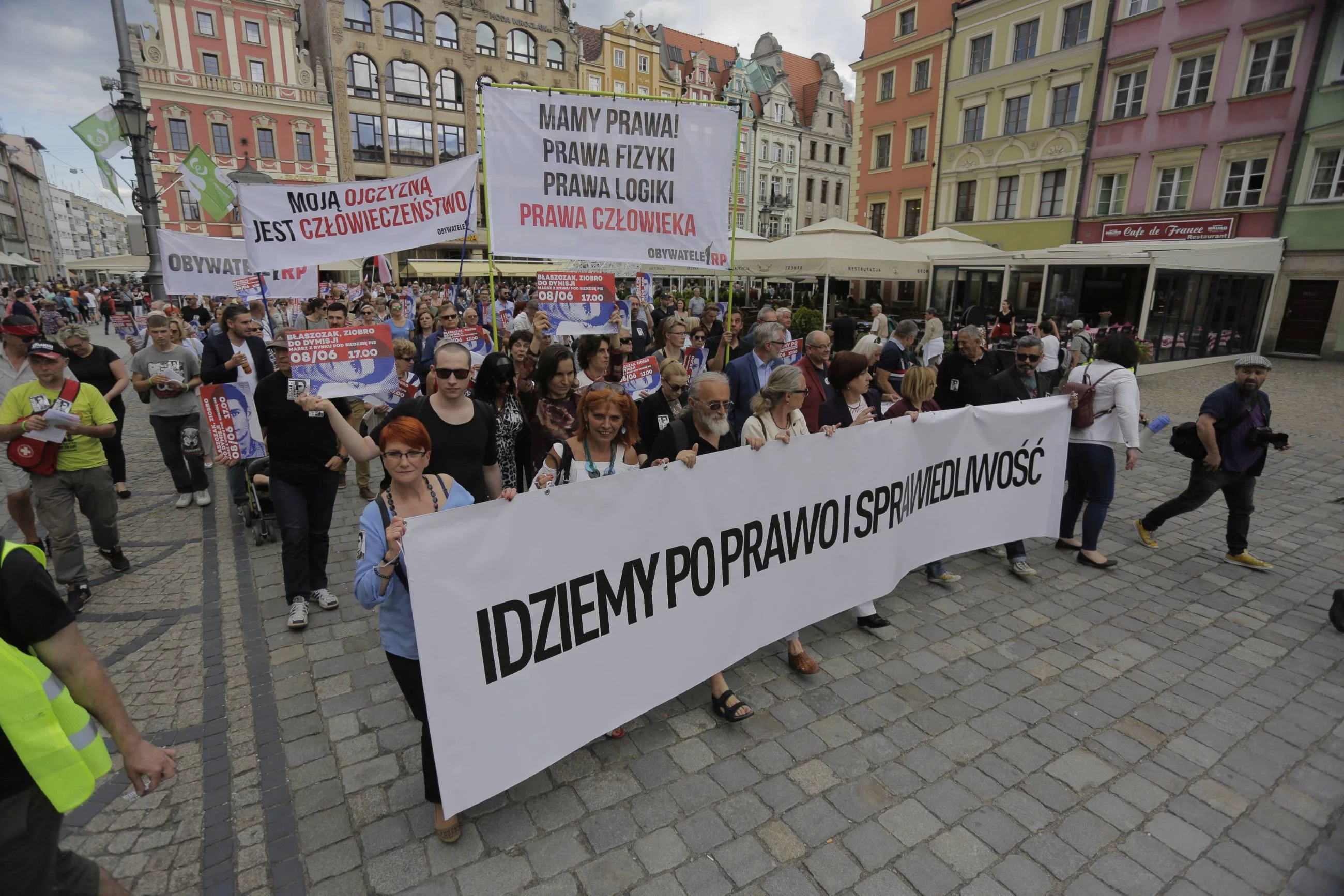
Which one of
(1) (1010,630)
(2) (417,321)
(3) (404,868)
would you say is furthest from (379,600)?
(2) (417,321)

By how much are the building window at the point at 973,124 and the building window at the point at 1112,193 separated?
6.30m

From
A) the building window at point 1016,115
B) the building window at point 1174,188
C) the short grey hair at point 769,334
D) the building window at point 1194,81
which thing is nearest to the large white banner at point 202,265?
the short grey hair at point 769,334

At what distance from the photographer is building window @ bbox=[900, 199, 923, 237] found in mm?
33438

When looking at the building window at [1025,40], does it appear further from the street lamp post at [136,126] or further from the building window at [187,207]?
the building window at [187,207]

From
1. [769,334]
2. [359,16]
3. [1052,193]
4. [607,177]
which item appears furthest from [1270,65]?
[359,16]

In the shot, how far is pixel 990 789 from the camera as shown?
3184mm

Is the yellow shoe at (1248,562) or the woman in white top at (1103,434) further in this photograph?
the yellow shoe at (1248,562)

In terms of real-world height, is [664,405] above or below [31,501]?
above

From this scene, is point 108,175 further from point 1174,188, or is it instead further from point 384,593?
point 1174,188

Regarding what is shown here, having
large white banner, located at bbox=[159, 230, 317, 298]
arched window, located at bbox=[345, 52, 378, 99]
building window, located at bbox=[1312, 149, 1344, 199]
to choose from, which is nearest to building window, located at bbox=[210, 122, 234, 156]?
arched window, located at bbox=[345, 52, 378, 99]

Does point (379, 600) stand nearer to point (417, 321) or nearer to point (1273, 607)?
point (1273, 607)

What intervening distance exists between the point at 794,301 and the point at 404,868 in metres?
27.3

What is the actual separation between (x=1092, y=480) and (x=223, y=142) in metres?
50.6

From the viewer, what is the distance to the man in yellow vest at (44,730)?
1.68m
